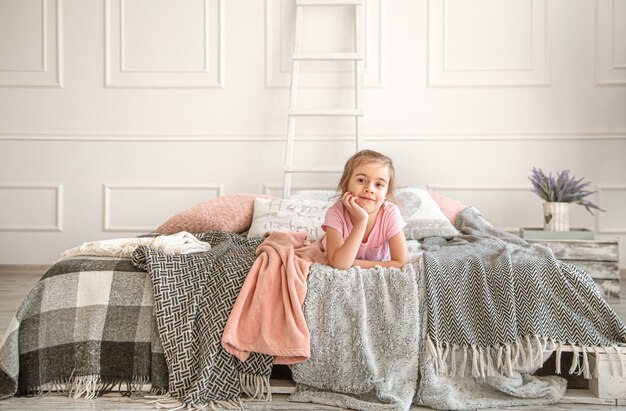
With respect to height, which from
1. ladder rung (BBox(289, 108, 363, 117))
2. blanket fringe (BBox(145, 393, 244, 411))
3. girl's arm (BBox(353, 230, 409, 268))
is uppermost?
ladder rung (BBox(289, 108, 363, 117))

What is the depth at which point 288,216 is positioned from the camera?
285 centimetres

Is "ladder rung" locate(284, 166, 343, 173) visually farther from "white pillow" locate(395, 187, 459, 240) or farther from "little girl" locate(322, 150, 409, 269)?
"little girl" locate(322, 150, 409, 269)

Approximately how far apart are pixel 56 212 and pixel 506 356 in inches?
113

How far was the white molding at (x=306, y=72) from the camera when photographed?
371 centimetres

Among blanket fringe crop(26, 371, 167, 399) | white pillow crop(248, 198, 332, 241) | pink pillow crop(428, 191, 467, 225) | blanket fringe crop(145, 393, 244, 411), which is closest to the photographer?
blanket fringe crop(145, 393, 244, 411)

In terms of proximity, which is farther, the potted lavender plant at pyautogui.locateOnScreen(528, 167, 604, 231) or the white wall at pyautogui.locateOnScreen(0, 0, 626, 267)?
the white wall at pyautogui.locateOnScreen(0, 0, 626, 267)

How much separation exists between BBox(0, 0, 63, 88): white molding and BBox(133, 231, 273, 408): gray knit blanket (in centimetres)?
223

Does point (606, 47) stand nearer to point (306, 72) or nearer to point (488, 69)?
point (488, 69)

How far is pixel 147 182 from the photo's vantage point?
3.78m

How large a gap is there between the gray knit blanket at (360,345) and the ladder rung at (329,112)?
1.79 metres

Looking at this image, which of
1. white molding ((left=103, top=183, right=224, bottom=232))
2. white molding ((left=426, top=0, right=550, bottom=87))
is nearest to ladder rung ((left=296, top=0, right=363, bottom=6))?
white molding ((left=426, top=0, right=550, bottom=87))

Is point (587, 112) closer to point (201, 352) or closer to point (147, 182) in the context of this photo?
point (147, 182)

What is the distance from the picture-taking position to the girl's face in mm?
2049

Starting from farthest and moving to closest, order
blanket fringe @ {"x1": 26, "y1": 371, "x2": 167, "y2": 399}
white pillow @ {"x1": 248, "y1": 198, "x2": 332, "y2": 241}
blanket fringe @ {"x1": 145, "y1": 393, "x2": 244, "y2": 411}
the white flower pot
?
the white flower pot
white pillow @ {"x1": 248, "y1": 198, "x2": 332, "y2": 241}
blanket fringe @ {"x1": 26, "y1": 371, "x2": 167, "y2": 399}
blanket fringe @ {"x1": 145, "y1": 393, "x2": 244, "y2": 411}
